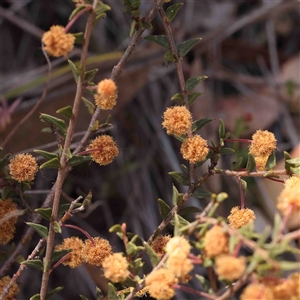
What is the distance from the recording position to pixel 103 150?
1.06 meters

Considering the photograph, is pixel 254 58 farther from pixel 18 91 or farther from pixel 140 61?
pixel 18 91

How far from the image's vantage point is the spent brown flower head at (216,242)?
2.51 feet

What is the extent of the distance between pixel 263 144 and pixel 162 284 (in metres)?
0.44

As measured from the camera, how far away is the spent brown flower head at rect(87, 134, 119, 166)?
1057mm

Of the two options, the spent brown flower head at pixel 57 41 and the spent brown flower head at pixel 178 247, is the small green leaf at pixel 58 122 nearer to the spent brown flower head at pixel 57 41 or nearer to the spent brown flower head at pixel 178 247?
the spent brown flower head at pixel 57 41

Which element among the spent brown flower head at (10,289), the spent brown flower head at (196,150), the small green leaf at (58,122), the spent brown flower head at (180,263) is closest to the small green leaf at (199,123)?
the spent brown flower head at (196,150)

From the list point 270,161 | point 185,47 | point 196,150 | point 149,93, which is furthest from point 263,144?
point 149,93

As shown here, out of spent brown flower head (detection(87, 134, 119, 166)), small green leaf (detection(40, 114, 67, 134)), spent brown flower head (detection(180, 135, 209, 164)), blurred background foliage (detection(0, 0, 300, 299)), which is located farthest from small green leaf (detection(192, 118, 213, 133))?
blurred background foliage (detection(0, 0, 300, 299))

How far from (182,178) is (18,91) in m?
1.07

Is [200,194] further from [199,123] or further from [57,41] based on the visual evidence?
[57,41]

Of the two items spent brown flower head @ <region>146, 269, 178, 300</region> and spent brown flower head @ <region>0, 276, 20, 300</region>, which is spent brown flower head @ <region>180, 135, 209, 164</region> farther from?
spent brown flower head @ <region>0, 276, 20, 300</region>

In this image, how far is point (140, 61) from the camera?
224 centimetres

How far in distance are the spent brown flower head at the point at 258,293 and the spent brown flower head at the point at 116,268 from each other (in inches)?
9.1

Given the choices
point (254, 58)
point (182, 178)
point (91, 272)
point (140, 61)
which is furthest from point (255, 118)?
point (182, 178)
